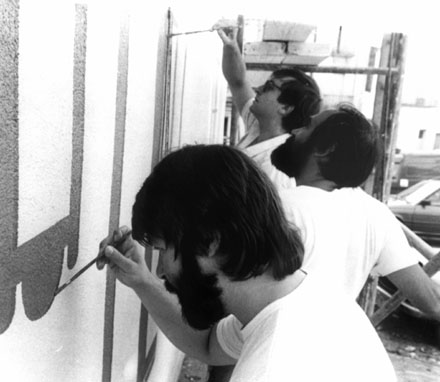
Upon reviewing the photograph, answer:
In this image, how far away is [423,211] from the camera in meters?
6.61

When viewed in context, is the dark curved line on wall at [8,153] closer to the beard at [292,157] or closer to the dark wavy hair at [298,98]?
the beard at [292,157]

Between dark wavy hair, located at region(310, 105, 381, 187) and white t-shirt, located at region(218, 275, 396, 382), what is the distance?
0.79 m

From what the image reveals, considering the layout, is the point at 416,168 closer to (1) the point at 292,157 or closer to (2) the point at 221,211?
→ (1) the point at 292,157

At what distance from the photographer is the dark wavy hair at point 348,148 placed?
5.57 ft

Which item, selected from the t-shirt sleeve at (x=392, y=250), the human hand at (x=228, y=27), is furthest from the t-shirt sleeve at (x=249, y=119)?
the t-shirt sleeve at (x=392, y=250)

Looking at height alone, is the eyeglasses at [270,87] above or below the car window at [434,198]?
above

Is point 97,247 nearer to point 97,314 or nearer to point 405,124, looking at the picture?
point 97,314

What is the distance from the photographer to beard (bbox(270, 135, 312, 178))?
71.0 inches

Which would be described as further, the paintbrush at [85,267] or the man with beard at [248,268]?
the paintbrush at [85,267]

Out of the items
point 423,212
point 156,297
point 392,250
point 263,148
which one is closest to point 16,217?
point 156,297

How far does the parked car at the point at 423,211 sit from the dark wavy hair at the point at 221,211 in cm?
608

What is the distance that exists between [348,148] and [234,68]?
4.65ft

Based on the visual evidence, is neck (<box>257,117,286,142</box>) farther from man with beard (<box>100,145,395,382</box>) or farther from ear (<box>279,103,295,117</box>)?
man with beard (<box>100,145,395,382</box>)

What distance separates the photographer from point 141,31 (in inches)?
64.1
